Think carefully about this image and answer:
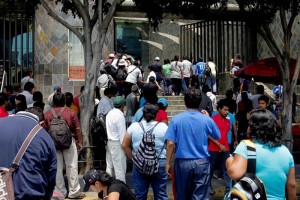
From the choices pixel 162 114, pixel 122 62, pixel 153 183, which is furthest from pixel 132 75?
pixel 153 183

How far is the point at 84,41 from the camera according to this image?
13312 millimetres

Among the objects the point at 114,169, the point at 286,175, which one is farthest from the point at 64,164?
the point at 286,175

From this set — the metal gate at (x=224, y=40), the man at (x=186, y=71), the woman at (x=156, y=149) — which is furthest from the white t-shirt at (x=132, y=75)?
the woman at (x=156, y=149)

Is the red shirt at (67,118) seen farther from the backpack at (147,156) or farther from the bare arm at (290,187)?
the bare arm at (290,187)

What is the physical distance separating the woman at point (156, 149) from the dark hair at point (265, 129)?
10.4 ft

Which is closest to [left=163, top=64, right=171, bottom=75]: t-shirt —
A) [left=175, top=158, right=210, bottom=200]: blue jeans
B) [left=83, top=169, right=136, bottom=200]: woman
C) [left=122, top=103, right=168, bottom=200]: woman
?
[left=122, top=103, right=168, bottom=200]: woman

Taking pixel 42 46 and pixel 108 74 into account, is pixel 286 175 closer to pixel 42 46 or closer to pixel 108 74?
pixel 108 74

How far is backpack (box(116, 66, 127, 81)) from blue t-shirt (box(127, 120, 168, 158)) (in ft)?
33.7

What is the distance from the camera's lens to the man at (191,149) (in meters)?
7.67

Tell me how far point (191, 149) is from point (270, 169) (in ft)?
8.10

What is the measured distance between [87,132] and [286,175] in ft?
25.7

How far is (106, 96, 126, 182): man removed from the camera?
10.4 meters

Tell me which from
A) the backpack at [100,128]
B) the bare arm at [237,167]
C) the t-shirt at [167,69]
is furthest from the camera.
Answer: the t-shirt at [167,69]

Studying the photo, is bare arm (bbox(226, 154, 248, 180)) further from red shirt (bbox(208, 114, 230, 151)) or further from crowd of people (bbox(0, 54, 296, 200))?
red shirt (bbox(208, 114, 230, 151))
